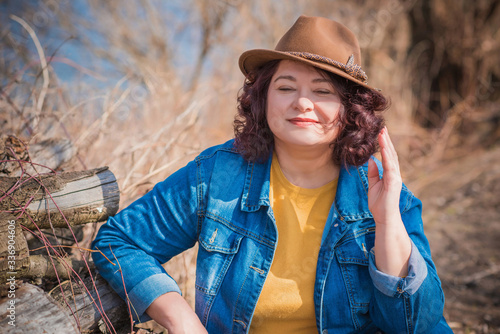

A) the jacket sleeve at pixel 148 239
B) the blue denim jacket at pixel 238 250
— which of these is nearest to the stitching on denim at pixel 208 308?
the blue denim jacket at pixel 238 250

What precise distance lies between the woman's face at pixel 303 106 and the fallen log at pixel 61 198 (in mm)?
948

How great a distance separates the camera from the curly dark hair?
1937 mm

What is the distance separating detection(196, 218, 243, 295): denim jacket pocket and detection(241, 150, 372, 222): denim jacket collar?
154mm

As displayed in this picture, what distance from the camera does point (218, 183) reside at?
1.95m

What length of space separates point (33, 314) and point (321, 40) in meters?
1.75

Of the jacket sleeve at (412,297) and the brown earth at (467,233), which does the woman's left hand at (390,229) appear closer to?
the jacket sleeve at (412,297)

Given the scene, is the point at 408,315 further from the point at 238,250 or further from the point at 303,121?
the point at 303,121

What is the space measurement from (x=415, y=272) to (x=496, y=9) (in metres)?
7.47

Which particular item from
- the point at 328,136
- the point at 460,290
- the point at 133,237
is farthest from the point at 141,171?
the point at 460,290

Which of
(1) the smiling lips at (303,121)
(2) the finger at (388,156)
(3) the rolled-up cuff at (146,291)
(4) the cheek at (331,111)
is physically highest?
→ (4) the cheek at (331,111)

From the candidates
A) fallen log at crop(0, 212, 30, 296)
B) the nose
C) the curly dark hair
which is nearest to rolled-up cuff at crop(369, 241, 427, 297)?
the curly dark hair

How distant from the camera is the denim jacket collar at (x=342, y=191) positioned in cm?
187

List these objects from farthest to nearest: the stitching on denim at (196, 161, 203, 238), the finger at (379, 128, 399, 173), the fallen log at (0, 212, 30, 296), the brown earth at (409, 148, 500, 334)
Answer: the brown earth at (409, 148, 500, 334)
the stitching on denim at (196, 161, 203, 238)
the finger at (379, 128, 399, 173)
the fallen log at (0, 212, 30, 296)

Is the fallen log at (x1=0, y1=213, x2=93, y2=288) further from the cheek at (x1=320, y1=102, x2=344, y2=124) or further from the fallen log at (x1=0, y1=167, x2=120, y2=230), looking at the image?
the cheek at (x1=320, y1=102, x2=344, y2=124)
